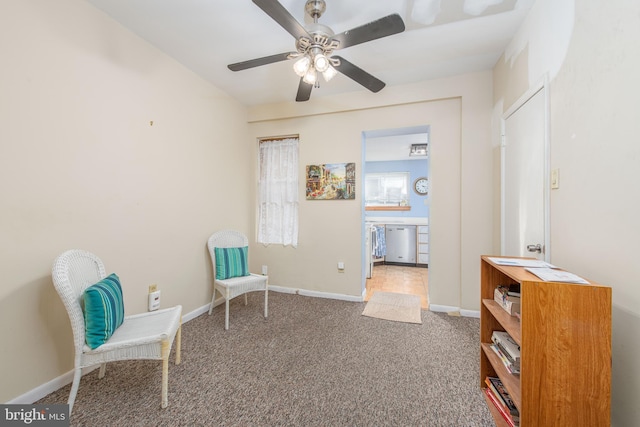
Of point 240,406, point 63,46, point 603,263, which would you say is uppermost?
point 63,46

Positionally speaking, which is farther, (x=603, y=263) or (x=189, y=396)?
(x=189, y=396)

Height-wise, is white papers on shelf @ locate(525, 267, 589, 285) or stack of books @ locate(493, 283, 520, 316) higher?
white papers on shelf @ locate(525, 267, 589, 285)

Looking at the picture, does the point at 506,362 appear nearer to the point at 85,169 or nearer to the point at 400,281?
the point at 400,281

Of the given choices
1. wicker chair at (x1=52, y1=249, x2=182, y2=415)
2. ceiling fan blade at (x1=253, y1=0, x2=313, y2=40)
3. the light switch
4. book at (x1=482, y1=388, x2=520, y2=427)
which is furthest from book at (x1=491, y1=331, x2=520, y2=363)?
ceiling fan blade at (x1=253, y1=0, x2=313, y2=40)

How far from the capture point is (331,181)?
3203 mm

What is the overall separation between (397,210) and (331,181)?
3276mm

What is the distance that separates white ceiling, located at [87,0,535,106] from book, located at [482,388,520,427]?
2.56 m

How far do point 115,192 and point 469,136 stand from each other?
3.38 metres

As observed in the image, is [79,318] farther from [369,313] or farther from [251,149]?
[251,149]

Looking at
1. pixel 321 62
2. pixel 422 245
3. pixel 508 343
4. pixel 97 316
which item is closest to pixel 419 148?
pixel 422 245

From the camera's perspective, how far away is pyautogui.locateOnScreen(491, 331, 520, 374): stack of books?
129 cm

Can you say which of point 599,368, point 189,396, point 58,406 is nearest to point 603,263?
point 599,368

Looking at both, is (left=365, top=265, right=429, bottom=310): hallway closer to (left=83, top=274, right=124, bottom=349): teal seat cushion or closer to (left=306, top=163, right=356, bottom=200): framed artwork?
(left=306, top=163, right=356, bottom=200): framed artwork

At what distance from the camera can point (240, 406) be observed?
4.73ft
